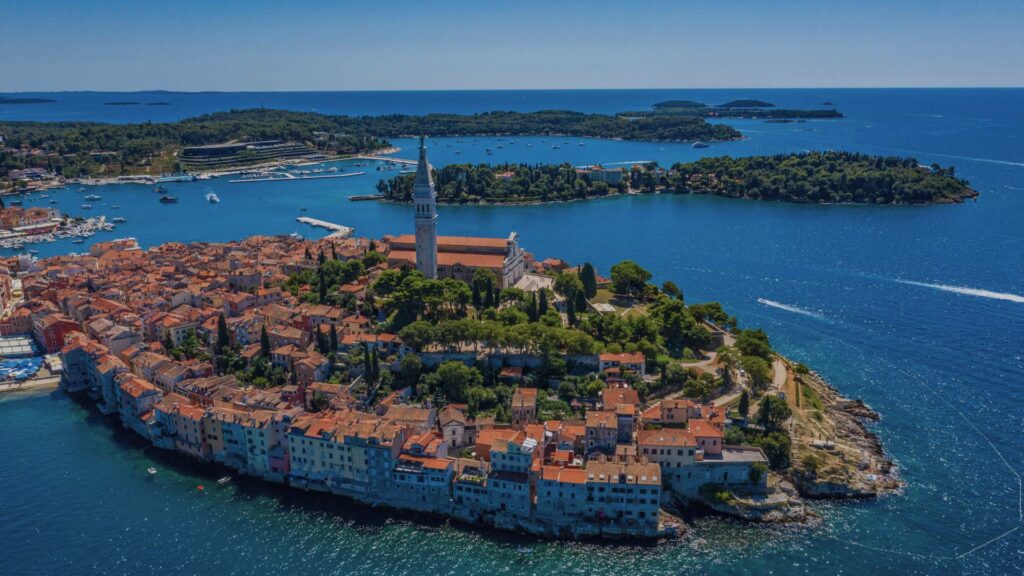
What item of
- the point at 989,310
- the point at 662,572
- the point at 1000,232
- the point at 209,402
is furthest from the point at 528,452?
the point at 1000,232

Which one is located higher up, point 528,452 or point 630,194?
point 630,194

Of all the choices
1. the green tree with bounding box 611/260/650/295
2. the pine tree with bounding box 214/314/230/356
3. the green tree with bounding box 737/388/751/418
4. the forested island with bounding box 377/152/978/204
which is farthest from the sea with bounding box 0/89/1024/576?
the forested island with bounding box 377/152/978/204

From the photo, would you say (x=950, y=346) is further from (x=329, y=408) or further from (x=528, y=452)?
(x=329, y=408)

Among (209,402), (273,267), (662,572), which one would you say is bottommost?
(662,572)

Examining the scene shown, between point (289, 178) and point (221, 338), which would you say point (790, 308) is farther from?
point (289, 178)

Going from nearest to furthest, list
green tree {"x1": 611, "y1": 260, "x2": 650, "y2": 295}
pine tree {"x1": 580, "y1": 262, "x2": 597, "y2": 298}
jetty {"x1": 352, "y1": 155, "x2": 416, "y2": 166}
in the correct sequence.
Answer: pine tree {"x1": 580, "y1": 262, "x2": 597, "y2": 298} < green tree {"x1": 611, "y1": 260, "x2": 650, "y2": 295} < jetty {"x1": 352, "y1": 155, "x2": 416, "y2": 166}

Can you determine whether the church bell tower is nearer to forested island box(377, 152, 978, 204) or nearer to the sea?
the sea
